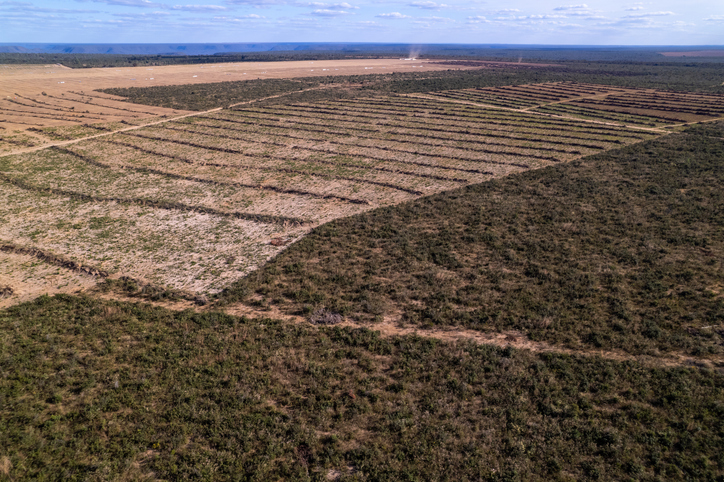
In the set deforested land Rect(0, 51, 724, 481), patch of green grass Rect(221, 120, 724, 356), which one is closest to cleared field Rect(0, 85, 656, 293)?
deforested land Rect(0, 51, 724, 481)

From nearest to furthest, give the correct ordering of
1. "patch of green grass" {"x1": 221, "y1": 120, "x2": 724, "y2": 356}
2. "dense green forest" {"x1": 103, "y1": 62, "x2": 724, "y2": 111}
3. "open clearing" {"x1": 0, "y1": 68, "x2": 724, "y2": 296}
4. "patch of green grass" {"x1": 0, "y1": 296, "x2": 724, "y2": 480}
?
1. "patch of green grass" {"x1": 0, "y1": 296, "x2": 724, "y2": 480}
2. "patch of green grass" {"x1": 221, "y1": 120, "x2": 724, "y2": 356}
3. "open clearing" {"x1": 0, "y1": 68, "x2": 724, "y2": 296}
4. "dense green forest" {"x1": 103, "y1": 62, "x2": 724, "y2": 111}

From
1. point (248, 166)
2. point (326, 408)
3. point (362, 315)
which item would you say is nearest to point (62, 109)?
point (248, 166)

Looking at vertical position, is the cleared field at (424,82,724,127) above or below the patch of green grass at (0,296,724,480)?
above

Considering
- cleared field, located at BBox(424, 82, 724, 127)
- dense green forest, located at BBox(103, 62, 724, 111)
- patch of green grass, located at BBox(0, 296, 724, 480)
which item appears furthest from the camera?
dense green forest, located at BBox(103, 62, 724, 111)

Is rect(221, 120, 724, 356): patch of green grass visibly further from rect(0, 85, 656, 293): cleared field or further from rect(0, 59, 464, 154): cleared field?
rect(0, 59, 464, 154): cleared field

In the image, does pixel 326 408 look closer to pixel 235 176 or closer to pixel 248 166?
pixel 235 176

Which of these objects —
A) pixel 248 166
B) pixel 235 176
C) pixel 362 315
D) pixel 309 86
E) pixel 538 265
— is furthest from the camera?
pixel 309 86

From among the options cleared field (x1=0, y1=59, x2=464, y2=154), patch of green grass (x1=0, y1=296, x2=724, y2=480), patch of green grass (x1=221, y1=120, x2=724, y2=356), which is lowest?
patch of green grass (x1=0, y1=296, x2=724, y2=480)
